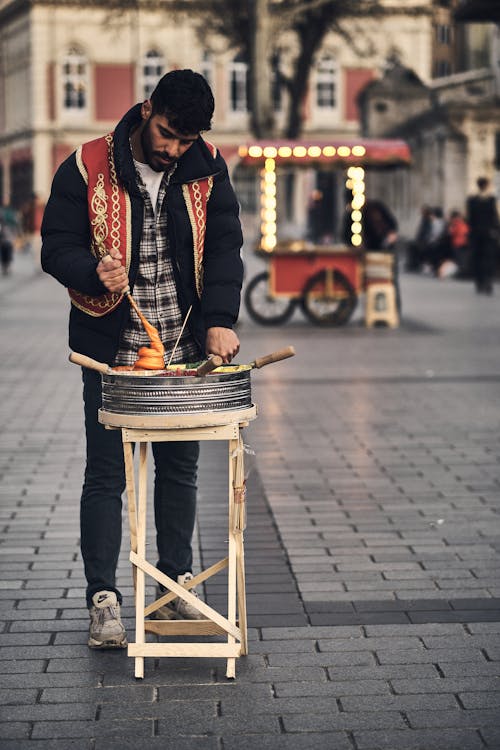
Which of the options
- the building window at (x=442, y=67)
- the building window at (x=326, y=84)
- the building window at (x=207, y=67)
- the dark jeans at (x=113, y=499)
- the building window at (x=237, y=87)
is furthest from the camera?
the building window at (x=442, y=67)

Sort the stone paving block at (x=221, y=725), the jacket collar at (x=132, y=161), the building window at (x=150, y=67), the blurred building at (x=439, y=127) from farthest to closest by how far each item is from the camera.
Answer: the building window at (x=150, y=67), the blurred building at (x=439, y=127), the jacket collar at (x=132, y=161), the stone paving block at (x=221, y=725)

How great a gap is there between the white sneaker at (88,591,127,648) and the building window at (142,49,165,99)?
63.8 meters

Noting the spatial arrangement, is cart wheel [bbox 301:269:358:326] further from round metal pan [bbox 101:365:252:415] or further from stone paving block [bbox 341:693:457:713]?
stone paving block [bbox 341:693:457:713]

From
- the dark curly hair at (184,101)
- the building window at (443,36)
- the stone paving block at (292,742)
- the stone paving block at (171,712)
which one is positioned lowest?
the stone paving block at (292,742)

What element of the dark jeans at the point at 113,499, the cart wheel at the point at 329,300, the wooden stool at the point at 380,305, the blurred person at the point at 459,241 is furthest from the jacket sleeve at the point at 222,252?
the blurred person at the point at 459,241

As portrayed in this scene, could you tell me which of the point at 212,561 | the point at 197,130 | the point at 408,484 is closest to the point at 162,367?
the point at 197,130

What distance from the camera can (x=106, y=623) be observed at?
470cm

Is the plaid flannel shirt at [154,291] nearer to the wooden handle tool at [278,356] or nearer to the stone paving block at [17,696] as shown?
the wooden handle tool at [278,356]

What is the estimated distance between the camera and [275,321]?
1744 cm

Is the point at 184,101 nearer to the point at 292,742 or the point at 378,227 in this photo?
the point at 292,742

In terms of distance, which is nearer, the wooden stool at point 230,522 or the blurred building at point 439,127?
the wooden stool at point 230,522

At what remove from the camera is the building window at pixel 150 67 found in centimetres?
6731

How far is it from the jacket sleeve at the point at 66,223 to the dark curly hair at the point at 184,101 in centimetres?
37

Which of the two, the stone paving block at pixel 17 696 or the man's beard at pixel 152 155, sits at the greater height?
the man's beard at pixel 152 155
